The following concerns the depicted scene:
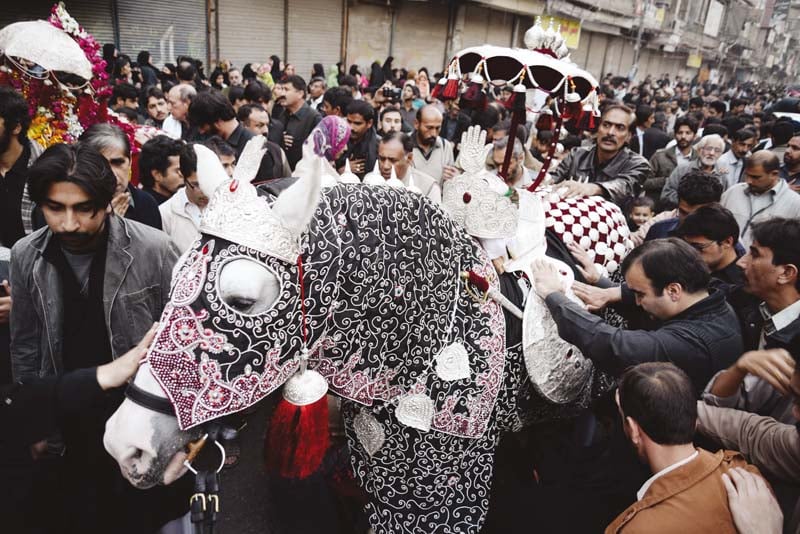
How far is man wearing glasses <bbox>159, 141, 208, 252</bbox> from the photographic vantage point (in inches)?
117

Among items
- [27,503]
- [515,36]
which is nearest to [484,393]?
[27,503]

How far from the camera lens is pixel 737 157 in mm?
5797

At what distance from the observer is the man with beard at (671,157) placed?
6.05 metres

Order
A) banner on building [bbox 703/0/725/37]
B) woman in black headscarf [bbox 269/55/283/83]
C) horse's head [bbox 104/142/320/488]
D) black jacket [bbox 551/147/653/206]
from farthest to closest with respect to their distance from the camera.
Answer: banner on building [bbox 703/0/725/37], woman in black headscarf [bbox 269/55/283/83], black jacket [bbox 551/147/653/206], horse's head [bbox 104/142/320/488]

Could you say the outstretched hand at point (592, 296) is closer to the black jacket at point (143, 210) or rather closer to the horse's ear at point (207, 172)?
the horse's ear at point (207, 172)

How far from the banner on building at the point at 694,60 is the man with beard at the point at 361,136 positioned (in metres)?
43.3

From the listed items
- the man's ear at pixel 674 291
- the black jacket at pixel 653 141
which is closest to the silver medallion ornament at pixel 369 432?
the man's ear at pixel 674 291

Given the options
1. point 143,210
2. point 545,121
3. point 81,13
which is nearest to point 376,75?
point 81,13

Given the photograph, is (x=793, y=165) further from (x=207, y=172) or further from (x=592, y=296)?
(x=207, y=172)

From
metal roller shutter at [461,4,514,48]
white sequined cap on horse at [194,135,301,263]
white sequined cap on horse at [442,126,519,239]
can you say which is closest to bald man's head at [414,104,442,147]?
white sequined cap on horse at [442,126,519,239]

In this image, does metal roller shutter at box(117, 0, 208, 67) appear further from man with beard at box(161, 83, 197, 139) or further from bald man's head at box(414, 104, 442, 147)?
bald man's head at box(414, 104, 442, 147)

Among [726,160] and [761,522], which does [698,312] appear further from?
[726,160]

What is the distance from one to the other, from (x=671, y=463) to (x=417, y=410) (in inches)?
32.9

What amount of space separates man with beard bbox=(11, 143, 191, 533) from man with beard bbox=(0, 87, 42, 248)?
2.77 feet
